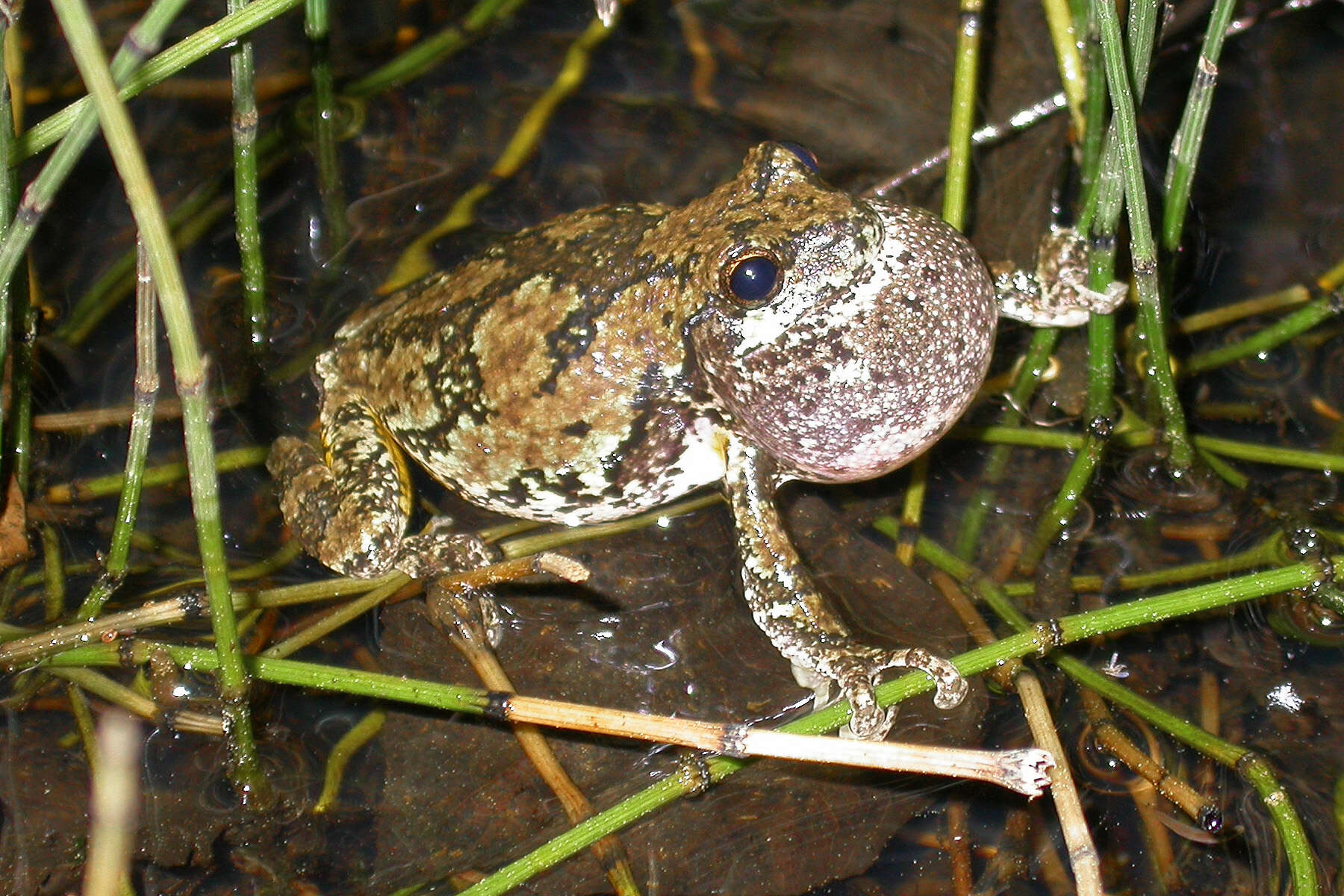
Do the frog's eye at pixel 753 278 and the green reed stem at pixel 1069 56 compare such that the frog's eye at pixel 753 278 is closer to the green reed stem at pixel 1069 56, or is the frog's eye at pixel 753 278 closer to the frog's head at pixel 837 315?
the frog's head at pixel 837 315

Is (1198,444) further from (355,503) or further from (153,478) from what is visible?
(153,478)

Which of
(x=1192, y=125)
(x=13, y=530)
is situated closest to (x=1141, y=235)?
(x=1192, y=125)

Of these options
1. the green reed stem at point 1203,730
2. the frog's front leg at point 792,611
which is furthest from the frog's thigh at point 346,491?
the green reed stem at point 1203,730

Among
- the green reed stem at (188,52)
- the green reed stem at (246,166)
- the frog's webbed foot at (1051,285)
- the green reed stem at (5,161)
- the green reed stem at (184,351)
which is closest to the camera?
the green reed stem at (184,351)

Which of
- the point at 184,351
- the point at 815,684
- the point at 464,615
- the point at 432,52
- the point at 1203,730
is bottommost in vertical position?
the point at 1203,730

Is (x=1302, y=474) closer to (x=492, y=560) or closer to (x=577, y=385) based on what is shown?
(x=577, y=385)

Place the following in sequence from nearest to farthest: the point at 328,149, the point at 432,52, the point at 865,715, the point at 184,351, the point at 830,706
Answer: the point at 184,351 → the point at 830,706 → the point at 865,715 → the point at 328,149 → the point at 432,52

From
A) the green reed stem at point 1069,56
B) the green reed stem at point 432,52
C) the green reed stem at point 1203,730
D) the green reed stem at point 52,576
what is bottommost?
the green reed stem at point 1203,730
